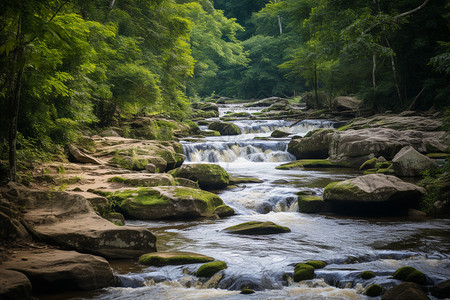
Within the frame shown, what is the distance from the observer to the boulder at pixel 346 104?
91.4 feet

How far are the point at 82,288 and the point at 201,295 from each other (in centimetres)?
152

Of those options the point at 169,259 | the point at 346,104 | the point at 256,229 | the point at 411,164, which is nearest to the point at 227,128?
the point at 346,104

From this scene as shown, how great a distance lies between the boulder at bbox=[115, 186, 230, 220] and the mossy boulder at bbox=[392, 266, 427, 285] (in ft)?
16.3

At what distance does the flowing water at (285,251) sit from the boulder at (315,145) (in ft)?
22.5

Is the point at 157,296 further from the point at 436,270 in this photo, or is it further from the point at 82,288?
the point at 436,270

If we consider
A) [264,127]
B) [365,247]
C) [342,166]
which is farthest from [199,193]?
[264,127]

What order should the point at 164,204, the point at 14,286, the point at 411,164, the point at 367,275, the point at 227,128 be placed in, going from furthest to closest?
the point at 227,128, the point at 411,164, the point at 164,204, the point at 367,275, the point at 14,286

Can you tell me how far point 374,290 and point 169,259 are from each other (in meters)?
2.95

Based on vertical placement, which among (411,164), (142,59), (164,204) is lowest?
(164,204)

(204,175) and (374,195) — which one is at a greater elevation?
(204,175)

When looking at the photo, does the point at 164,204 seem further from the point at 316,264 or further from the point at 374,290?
the point at 374,290

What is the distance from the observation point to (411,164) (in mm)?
12688

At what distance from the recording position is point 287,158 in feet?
65.0

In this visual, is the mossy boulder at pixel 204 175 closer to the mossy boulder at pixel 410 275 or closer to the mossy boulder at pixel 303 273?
the mossy boulder at pixel 303 273
